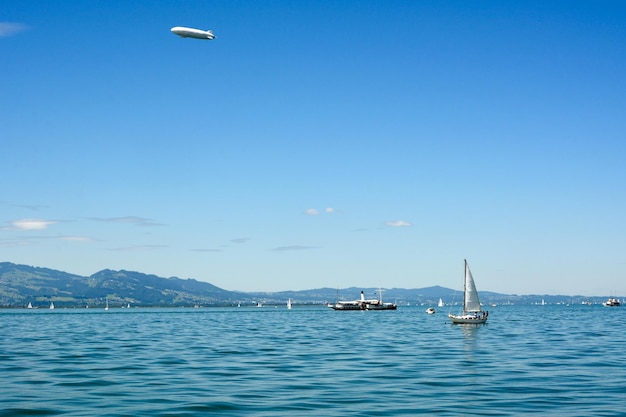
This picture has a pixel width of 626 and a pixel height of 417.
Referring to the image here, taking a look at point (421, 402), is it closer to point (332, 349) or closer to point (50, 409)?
point (50, 409)

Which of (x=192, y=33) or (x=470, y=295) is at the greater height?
(x=192, y=33)

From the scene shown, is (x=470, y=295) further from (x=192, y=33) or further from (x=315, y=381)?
(x=315, y=381)

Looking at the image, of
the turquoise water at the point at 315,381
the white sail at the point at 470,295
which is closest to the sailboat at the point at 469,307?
the white sail at the point at 470,295

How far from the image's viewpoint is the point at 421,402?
34.2 metres

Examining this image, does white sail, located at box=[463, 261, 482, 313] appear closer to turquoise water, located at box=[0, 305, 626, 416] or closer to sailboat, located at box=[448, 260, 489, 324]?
sailboat, located at box=[448, 260, 489, 324]

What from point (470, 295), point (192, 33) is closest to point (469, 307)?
point (470, 295)

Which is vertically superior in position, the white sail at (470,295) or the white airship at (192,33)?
the white airship at (192,33)

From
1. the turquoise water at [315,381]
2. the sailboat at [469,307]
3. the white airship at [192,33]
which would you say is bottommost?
the turquoise water at [315,381]

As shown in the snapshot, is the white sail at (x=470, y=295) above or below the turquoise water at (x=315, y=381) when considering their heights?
above

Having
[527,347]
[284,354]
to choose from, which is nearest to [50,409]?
[284,354]

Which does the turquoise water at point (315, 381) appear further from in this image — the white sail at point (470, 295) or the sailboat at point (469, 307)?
the white sail at point (470, 295)

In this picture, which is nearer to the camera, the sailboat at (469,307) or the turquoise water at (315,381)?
the turquoise water at (315,381)

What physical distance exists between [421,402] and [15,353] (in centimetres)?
4897

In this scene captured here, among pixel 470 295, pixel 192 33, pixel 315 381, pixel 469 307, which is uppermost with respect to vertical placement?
pixel 192 33
